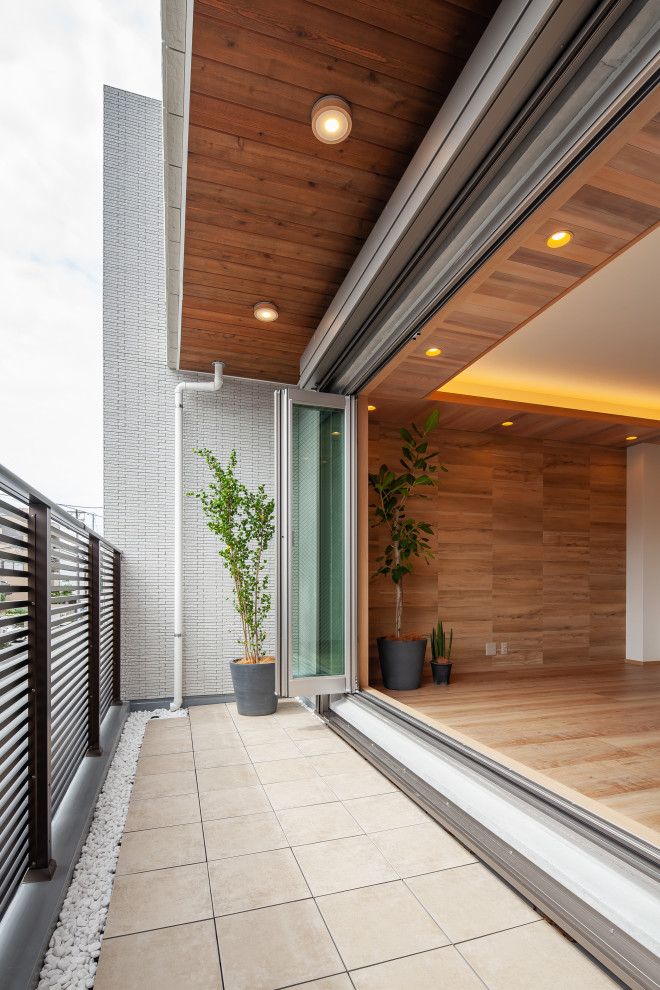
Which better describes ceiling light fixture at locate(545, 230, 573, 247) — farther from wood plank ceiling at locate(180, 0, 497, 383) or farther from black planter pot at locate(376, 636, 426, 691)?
black planter pot at locate(376, 636, 426, 691)

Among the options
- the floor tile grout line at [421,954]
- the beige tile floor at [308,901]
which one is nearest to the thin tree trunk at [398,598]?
the beige tile floor at [308,901]

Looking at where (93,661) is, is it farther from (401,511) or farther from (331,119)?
(401,511)

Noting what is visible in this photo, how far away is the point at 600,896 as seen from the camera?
1535 mm

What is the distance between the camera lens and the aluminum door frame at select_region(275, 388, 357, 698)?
11.9ft

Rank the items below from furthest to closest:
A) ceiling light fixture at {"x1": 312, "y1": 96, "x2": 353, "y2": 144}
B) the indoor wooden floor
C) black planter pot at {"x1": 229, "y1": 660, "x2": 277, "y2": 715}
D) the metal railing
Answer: black planter pot at {"x1": 229, "y1": 660, "x2": 277, "y2": 715}, the indoor wooden floor, ceiling light fixture at {"x1": 312, "y1": 96, "x2": 353, "y2": 144}, the metal railing

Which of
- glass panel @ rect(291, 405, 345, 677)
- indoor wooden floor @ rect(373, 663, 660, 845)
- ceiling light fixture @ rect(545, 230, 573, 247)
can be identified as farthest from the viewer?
glass panel @ rect(291, 405, 345, 677)

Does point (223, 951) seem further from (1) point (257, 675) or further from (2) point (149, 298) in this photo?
(2) point (149, 298)

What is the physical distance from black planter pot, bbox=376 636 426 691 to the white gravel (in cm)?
213

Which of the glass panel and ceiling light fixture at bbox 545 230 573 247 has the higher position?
ceiling light fixture at bbox 545 230 573 247

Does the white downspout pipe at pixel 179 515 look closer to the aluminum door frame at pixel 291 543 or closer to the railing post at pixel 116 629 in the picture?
the railing post at pixel 116 629

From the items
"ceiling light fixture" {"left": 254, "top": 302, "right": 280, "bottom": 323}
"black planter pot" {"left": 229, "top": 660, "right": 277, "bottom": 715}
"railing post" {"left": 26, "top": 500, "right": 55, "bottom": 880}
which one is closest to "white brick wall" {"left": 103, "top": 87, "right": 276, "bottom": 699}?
"black planter pot" {"left": 229, "top": 660, "right": 277, "bottom": 715}

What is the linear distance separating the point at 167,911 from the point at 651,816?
168 cm

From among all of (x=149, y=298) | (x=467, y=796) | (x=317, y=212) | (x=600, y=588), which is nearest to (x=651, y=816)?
(x=467, y=796)

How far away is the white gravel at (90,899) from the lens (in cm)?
144
